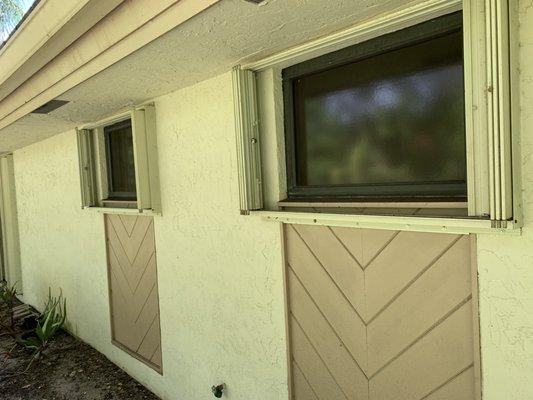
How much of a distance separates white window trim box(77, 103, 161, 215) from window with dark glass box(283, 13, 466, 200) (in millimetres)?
1384

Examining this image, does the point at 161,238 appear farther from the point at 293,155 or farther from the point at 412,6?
the point at 412,6

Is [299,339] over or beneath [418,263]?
beneath

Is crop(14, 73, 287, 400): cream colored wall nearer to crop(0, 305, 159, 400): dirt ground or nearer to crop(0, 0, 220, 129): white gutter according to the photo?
crop(0, 305, 159, 400): dirt ground

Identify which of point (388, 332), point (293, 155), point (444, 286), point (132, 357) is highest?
point (293, 155)

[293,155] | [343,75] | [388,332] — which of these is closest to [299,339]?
[388,332]

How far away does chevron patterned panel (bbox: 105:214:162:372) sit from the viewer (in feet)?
10.7

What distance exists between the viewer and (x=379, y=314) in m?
1.73

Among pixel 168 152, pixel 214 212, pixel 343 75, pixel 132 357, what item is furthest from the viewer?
pixel 132 357

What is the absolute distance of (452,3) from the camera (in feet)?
4.40

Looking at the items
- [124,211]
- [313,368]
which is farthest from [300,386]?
[124,211]

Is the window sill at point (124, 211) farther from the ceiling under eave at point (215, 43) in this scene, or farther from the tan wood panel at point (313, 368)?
the tan wood panel at point (313, 368)

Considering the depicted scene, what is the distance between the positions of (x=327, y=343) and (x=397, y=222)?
0.83 metres

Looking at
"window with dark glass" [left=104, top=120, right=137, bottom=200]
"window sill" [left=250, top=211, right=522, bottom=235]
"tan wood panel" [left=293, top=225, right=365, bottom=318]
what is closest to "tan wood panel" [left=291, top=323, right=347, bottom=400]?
"tan wood panel" [left=293, top=225, right=365, bottom=318]

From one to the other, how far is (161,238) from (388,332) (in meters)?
2.02
